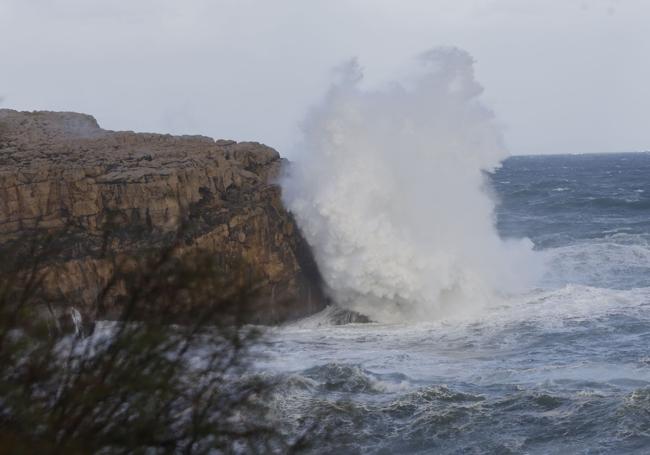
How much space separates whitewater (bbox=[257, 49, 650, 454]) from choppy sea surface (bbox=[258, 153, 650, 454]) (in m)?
0.03

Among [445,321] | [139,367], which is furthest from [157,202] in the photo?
[139,367]

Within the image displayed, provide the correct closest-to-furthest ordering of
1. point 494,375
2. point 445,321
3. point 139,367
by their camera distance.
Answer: point 139,367, point 494,375, point 445,321

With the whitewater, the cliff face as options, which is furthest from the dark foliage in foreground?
the cliff face

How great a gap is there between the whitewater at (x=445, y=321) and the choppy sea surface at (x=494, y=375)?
0.11 feet

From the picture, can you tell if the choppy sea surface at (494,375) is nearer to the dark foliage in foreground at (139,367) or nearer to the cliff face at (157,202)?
the dark foliage in foreground at (139,367)

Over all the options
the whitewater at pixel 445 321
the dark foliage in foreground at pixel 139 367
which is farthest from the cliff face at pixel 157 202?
the dark foliage in foreground at pixel 139 367

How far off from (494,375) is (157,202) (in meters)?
8.38

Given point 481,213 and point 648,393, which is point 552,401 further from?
point 481,213

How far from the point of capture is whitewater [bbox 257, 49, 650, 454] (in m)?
10.8

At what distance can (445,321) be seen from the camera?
1784cm

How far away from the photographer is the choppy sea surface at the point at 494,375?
10.4 meters

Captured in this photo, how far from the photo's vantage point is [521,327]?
53.7 ft

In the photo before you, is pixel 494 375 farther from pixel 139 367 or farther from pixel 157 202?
pixel 139 367

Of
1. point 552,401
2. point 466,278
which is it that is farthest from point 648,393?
point 466,278
